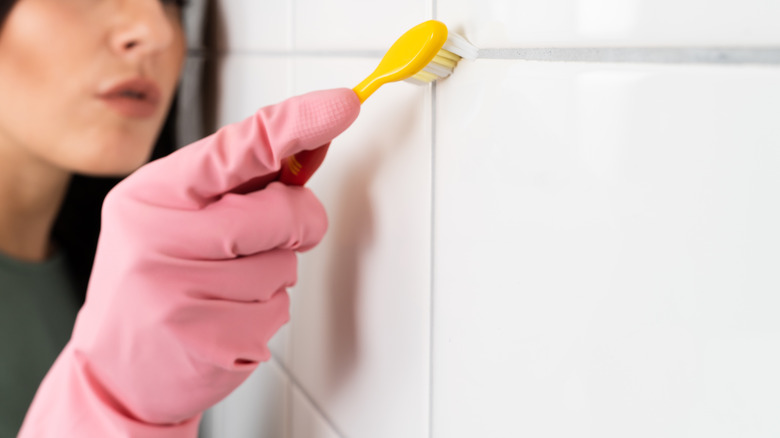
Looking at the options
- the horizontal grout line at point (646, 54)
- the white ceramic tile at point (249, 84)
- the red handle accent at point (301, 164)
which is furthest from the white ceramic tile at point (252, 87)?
the horizontal grout line at point (646, 54)

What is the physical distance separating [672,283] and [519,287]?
0.07 metres

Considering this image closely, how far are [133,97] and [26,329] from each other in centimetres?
33

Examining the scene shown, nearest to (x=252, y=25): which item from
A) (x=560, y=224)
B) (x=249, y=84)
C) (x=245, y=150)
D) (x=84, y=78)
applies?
(x=249, y=84)

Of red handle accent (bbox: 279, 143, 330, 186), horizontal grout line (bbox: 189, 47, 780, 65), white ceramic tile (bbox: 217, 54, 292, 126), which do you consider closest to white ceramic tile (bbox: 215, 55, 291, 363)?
white ceramic tile (bbox: 217, 54, 292, 126)

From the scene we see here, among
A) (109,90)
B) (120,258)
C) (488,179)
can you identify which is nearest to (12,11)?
(109,90)

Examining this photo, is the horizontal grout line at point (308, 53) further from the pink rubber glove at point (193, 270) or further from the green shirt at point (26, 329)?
the green shirt at point (26, 329)

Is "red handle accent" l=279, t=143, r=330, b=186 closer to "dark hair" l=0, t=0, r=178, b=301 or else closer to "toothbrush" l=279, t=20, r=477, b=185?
"toothbrush" l=279, t=20, r=477, b=185

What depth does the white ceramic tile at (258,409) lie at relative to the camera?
0.52 m

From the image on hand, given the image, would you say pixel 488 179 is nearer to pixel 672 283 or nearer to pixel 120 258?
pixel 672 283

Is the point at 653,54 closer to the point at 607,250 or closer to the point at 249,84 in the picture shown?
the point at 607,250

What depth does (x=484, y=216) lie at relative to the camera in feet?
0.87

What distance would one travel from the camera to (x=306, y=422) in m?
0.47

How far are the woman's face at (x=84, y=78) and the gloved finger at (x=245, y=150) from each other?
0.26 m

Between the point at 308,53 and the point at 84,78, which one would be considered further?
the point at 84,78
